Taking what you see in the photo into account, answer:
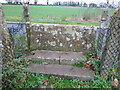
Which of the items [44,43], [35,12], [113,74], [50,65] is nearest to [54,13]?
[35,12]

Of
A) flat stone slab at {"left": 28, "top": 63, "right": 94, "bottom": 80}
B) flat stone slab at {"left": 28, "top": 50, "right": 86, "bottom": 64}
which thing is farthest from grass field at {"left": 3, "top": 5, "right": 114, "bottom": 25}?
flat stone slab at {"left": 28, "top": 63, "right": 94, "bottom": 80}

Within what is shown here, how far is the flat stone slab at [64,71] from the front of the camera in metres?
2.41

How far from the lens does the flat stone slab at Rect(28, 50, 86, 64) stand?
2.98 metres

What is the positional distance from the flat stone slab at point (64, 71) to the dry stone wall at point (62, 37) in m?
0.83

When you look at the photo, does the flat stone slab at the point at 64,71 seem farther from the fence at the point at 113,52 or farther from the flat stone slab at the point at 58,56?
the fence at the point at 113,52

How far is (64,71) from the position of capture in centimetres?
257

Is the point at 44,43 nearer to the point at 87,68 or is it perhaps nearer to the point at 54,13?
the point at 87,68

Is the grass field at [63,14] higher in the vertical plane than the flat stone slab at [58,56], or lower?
higher

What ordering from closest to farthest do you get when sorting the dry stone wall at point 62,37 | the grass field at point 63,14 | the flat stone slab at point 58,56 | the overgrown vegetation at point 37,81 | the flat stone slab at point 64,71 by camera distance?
the overgrown vegetation at point 37,81 → the flat stone slab at point 64,71 → the flat stone slab at point 58,56 → the dry stone wall at point 62,37 → the grass field at point 63,14

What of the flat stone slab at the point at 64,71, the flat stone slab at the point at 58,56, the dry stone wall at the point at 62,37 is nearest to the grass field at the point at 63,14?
the dry stone wall at the point at 62,37

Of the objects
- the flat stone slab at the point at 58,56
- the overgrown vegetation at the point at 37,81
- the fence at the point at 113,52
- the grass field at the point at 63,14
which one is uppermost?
the grass field at the point at 63,14

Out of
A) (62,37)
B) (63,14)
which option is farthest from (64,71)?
(63,14)

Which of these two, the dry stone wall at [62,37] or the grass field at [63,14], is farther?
the grass field at [63,14]

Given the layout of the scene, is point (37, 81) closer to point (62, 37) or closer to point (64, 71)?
point (64, 71)
